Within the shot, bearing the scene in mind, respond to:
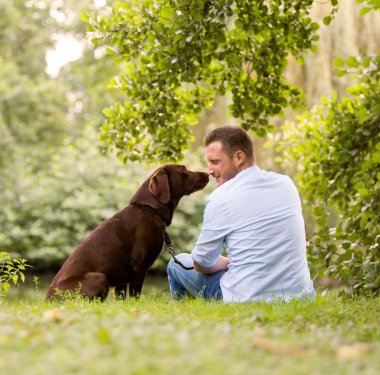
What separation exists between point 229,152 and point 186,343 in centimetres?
305

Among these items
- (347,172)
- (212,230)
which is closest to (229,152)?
(212,230)

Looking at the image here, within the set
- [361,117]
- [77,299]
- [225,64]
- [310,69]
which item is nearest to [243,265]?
[77,299]

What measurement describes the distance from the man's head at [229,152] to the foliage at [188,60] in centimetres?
123

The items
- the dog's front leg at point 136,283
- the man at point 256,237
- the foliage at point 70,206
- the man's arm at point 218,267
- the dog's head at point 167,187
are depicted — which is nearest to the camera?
the man at point 256,237

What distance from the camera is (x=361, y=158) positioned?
821 cm

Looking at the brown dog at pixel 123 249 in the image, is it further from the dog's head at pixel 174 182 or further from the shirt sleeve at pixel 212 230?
the shirt sleeve at pixel 212 230

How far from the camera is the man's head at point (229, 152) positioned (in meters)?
6.01

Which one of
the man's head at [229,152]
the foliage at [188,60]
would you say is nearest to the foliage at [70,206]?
the foliage at [188,60]

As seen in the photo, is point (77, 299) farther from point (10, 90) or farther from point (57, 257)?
point (10, 90)

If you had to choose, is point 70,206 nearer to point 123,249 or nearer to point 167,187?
point 167,187

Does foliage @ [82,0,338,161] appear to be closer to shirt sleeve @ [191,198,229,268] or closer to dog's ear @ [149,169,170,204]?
dog's ear @ [149,169,170,204]

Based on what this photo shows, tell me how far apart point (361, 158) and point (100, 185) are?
13.0 metres

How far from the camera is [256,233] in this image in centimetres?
571

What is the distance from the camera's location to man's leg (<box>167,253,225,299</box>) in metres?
6.42
